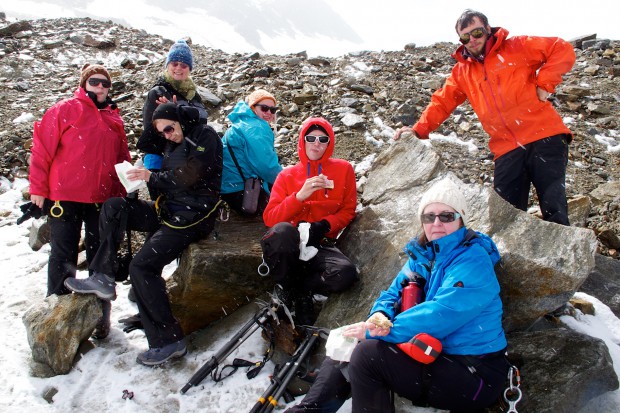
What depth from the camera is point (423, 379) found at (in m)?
3.68

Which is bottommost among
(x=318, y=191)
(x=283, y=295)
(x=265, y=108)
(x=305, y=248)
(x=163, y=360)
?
(x=163, y=360)

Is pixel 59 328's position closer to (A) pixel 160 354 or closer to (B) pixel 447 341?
(A) pixel 160 354

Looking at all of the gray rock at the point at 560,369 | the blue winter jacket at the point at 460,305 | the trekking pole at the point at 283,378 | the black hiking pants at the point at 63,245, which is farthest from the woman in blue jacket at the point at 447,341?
the black hiking pants at the point at 63,245

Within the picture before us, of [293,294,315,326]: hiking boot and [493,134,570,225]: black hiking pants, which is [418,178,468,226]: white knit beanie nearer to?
[493,134,570,225]: black hiking pants

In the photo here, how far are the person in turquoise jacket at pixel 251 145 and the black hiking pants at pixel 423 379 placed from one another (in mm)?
3519

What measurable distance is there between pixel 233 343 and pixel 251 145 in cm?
272

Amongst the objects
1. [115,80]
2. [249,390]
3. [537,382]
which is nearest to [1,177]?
[115,80]

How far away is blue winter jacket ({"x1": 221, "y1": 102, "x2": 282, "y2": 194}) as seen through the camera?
656cm

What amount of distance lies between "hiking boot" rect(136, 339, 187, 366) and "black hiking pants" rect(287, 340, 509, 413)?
2699 millimetres

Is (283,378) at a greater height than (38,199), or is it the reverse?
(38,199)

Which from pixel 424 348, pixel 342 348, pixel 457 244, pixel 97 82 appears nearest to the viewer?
pixel 424 348

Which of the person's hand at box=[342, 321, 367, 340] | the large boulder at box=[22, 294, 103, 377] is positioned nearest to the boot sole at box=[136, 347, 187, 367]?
the large boulder at box=[22, 294, 103, 377]

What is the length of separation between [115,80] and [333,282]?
13.7 meters

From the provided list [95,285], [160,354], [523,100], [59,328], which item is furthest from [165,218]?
[523,100]
